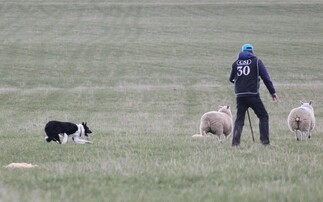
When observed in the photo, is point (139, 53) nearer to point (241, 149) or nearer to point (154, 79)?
point (154, 79)

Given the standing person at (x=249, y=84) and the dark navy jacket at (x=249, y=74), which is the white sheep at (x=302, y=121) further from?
the dark navy jacket at (x=249, y=74)

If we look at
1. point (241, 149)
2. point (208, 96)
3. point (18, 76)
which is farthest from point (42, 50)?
point (241, 149)

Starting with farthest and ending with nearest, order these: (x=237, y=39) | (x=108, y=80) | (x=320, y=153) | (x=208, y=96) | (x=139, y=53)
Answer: (x=237, y=39), (x=139, y=53), (x=108, y=80), (x=208, y=96), (x=320, y=153)

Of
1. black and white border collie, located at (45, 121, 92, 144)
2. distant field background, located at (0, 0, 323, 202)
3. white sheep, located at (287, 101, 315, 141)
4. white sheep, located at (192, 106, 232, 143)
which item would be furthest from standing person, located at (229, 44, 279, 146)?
black and white border collie, located at (45, 121, 92, 144)

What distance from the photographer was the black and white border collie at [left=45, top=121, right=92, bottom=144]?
1342 cm

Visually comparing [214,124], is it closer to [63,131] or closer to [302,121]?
[302,121]

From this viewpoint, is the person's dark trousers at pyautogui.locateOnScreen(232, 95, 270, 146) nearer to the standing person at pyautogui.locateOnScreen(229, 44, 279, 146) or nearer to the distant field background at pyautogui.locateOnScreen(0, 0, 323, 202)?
the standing person at pyautogui.locateOnScreen(229, 44, 279, 146)

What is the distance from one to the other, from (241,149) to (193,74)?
1246 inches

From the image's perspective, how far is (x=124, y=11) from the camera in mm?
82375

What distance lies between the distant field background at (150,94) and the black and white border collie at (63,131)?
467mm

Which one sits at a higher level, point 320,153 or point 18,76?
point 320,153

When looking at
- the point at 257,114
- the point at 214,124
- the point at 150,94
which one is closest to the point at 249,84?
the point at 257,114

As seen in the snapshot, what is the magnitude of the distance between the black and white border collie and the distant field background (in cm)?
47

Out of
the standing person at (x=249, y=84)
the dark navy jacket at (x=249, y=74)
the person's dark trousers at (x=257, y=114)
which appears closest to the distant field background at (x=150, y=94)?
the person's dark trousers at (x=257, y=114)
